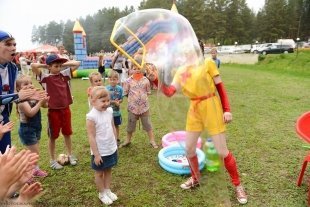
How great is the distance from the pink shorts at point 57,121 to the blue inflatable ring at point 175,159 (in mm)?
1451

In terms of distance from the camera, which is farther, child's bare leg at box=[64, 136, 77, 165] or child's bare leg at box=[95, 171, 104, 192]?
child's bare leg at box=[64, 136, 77, 165]

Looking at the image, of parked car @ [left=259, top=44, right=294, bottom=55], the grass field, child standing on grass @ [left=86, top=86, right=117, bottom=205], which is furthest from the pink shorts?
parked car @ [left=259, top=44, right=294, bottom=55]

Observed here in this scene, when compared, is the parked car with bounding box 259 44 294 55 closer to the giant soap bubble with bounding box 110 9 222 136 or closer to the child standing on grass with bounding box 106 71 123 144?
the child standing on grass with bounding box 106 71 123 144

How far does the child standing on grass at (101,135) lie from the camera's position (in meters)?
3.26

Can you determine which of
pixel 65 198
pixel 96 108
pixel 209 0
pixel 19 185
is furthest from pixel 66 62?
pixel 209 0

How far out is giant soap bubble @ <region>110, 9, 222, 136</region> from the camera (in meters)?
2.37

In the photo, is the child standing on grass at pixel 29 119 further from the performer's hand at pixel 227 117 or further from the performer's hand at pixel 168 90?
the performer's hand at pixel 227 117

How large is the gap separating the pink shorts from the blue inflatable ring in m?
1.45

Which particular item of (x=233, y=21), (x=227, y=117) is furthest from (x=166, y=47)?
(x=233, y=21)

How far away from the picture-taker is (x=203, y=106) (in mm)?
2844

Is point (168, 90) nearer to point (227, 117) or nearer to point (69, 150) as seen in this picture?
point (227, 117)

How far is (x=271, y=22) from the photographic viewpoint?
60.1m

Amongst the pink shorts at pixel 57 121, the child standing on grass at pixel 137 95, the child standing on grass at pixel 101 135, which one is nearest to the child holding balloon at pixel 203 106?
the child standing on grass at pixel 101 135

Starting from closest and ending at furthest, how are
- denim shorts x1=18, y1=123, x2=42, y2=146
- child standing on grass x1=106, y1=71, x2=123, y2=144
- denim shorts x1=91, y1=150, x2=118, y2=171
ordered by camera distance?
denim shorts x1=91, y1=150, x2=118, y2=171 < denim shorts x1=18, y1=123, x2=42, y2=146 < child standing on grass x1=106, y1=71, x2=123, y2=144
